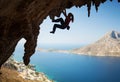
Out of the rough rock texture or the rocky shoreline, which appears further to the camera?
the rocky shoreline

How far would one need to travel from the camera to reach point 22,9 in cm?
1377

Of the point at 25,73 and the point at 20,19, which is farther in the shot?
the point at 25,73

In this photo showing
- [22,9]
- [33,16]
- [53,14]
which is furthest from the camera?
[53,14]

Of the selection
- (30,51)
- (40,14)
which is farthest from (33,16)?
(30,51)

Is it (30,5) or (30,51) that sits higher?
(30,5)

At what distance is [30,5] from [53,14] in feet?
27.0

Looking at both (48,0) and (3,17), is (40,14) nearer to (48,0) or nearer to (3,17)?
(48,0)

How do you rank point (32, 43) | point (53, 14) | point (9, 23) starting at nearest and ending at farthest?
point (9, 23) < point (32, 43) < point (53, 14)

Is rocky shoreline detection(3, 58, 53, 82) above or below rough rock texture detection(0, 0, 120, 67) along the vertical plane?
above

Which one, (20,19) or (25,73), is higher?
(25,73)

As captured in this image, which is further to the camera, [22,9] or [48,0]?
[48,0]

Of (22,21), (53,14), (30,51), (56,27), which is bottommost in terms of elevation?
(30,51)

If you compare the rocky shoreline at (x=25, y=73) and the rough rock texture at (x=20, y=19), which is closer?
the rough rock texture at (x=20, y=19)

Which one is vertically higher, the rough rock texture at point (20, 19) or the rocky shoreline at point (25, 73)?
the rocky shoreline at point (25, 73)
